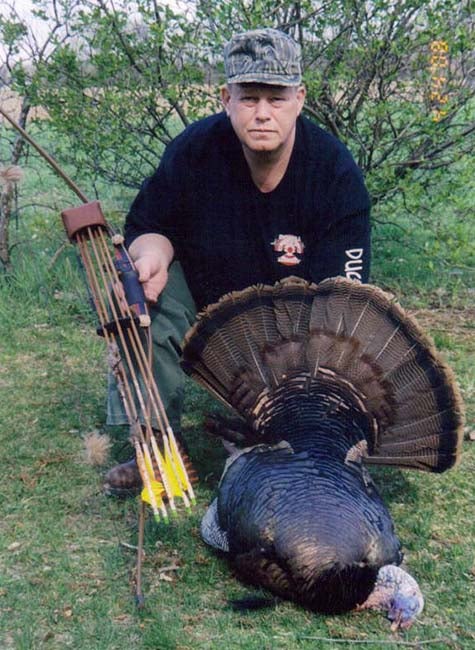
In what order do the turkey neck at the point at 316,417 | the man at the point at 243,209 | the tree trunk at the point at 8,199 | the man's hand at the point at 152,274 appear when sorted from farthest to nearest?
the tree trunk at the point at 8,199 < the man's hand at the point at 152,274 < the man at the point at 243,209 < the turkey neck at the point at 316,417

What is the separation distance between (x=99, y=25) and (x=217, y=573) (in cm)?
386

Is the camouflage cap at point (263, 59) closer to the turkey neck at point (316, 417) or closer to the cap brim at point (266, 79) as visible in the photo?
the cap brim at point (266, 79)

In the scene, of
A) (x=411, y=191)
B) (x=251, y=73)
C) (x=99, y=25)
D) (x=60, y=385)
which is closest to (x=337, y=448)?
(x=251, y=73)

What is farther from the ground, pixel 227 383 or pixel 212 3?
pixel 212 3

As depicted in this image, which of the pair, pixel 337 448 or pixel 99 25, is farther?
pixel 99 25

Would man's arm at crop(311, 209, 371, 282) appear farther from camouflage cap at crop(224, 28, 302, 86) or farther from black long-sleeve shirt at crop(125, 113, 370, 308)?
camouflage cap at crop(224, 28, 302, 86)

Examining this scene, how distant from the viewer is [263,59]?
337cm

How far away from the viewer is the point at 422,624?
2879mm

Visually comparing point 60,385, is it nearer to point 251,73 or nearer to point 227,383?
point 227,383

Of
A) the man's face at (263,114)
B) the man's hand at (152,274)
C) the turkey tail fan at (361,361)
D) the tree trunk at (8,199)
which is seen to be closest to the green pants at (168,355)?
the man's hand at (152,274)

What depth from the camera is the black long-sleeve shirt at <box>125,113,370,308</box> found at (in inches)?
144

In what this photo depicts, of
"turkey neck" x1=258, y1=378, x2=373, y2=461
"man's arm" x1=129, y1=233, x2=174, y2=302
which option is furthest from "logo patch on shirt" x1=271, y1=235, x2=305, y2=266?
"turkey neck" x1=258, y1=378, x2=373, y2=461

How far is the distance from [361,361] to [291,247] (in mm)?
648

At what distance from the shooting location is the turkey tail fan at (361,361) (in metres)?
3.36
